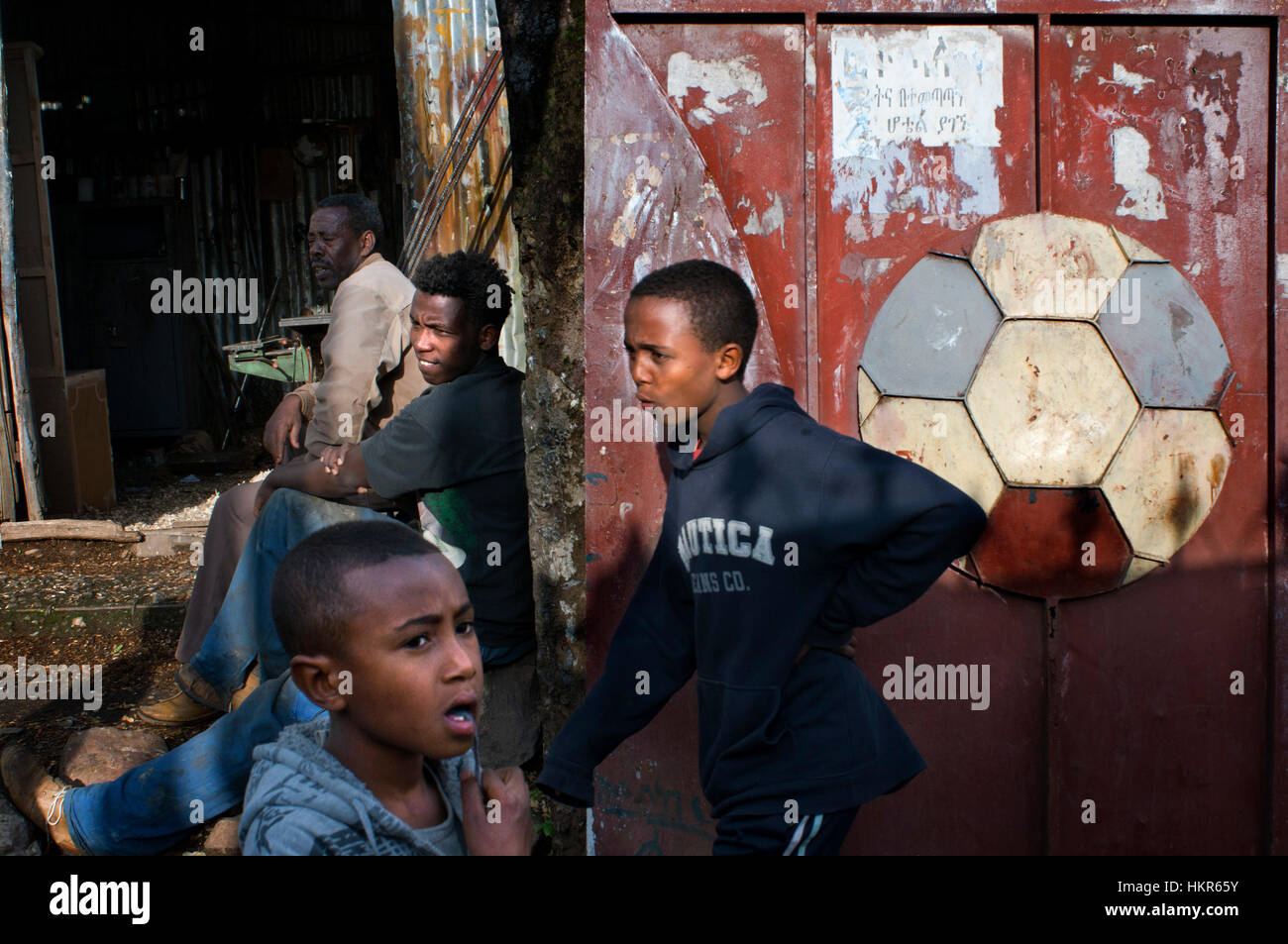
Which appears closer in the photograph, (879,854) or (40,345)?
(879,854)

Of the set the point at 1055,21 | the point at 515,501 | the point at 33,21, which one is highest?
the point at 33,21

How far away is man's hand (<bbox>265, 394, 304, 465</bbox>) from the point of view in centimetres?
413

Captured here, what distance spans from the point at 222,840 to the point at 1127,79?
3.30 metres

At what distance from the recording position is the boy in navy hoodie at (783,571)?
2068mm

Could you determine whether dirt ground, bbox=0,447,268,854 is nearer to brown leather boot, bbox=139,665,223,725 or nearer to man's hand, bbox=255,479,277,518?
brown leather boot, bbox=139,665,223,725

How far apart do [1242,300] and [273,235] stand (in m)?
8.99

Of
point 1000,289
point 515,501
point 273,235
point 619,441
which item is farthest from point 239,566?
point 273,235

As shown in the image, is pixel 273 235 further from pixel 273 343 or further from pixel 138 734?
pixel 138 734

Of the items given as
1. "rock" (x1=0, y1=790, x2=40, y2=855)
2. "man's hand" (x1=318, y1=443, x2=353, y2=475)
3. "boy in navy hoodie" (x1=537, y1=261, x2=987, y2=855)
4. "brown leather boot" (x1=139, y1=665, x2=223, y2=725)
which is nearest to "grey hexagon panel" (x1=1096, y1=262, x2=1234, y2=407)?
"boy in navy hoodie" (x1=537, y1=261, x2=987, y2=855)

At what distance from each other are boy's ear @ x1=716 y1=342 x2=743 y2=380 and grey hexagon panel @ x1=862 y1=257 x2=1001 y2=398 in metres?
0.64

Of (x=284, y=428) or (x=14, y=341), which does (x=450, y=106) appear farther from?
(x=14, y=341)

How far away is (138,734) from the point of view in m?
3.67

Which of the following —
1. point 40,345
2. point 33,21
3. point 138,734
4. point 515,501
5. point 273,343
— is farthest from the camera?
point 33,21

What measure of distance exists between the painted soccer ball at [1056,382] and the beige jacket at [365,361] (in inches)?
72.9
